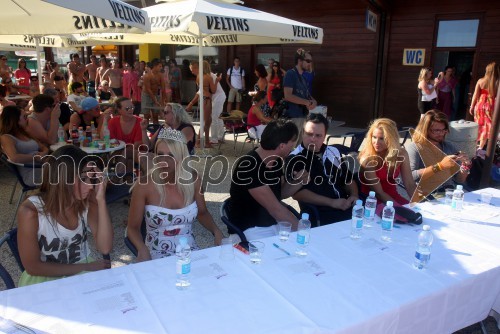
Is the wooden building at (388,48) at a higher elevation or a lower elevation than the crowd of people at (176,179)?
higher

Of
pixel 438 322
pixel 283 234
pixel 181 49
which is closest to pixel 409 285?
pixel 438 322

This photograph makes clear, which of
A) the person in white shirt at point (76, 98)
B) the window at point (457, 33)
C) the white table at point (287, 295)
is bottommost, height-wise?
the white table at point (287, 295)

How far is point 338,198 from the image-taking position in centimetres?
349

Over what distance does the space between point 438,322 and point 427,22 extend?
890 cm

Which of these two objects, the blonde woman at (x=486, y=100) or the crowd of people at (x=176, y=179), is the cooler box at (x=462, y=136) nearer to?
the crowd of people at (x=176, y=179)

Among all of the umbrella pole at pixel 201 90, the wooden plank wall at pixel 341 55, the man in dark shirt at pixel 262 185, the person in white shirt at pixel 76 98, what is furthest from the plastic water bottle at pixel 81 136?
the wooden plank wall at pixel 341 55

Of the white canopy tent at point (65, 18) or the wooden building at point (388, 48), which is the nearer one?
the white canopy tent at point (65, 18)

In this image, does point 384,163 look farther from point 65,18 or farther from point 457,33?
point 457,33

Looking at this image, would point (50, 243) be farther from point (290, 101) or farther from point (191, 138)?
point (290, 101)

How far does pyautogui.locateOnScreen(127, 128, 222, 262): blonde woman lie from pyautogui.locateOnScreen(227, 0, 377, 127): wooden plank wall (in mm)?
8408

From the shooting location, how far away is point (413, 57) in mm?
9570

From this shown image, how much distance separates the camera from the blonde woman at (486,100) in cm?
670

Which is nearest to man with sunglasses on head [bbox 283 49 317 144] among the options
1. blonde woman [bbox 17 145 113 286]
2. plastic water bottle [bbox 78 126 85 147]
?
plastic water bottle [bbox 78 126 85 147]

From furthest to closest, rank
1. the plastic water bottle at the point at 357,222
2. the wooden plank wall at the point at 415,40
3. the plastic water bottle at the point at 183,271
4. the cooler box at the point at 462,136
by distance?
the wooden plank wall at the point at 415,40, the cooler box at the point at 462,136, the plastic water bottle at the point at 357,222, the plastic water bottle at the point at 183,271
